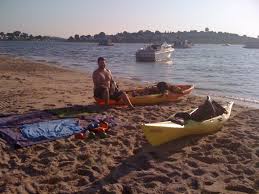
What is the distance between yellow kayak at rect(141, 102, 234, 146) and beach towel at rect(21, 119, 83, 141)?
1704mm

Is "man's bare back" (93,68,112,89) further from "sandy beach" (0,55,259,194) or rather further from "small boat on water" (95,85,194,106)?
"sandy beach" (0,55,259,194)

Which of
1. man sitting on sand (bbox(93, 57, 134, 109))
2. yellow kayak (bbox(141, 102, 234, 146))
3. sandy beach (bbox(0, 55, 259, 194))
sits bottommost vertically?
sandy beach (bbox(0, 55, 259, 194))

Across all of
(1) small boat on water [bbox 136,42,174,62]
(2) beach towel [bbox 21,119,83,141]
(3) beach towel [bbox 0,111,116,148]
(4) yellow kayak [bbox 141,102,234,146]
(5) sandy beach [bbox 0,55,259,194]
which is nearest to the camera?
(5) sandy beach [bbox 0,55,259,194]

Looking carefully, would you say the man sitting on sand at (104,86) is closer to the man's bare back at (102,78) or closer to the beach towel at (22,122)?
the man's bare back at (102,78)

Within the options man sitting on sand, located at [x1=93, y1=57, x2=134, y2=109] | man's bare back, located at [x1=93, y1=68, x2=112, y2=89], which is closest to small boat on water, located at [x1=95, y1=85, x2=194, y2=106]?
man sitting on sand, located at [x1=93, y1=57, x2=134, y2=109]

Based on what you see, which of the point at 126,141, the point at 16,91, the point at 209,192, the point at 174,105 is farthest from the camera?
the point at 16,91

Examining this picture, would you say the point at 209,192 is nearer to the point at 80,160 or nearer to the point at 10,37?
the point at 80,160

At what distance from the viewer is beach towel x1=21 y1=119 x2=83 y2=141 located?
23.8 feet

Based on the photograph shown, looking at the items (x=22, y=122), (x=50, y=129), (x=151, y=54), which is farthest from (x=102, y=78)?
(x=151, y=54)

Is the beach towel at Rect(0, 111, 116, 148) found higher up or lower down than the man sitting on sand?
lower down

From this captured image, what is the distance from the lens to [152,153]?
21.7 ft

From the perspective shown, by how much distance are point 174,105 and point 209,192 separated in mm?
5974

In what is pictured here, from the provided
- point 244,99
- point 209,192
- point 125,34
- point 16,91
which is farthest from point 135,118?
point 125,34

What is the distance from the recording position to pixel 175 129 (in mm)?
7172
